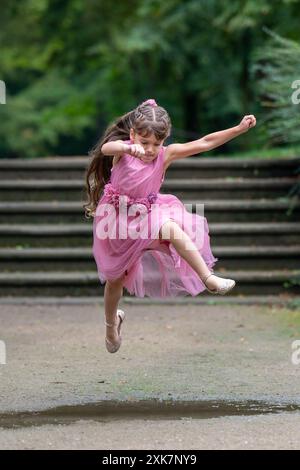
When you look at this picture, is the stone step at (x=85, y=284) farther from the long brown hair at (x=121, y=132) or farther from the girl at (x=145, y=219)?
the girl at (x=145, y=219)

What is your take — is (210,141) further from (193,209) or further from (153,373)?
(193,209)

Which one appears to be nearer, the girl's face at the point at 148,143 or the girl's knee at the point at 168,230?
the girl's knee at the point at 168,230

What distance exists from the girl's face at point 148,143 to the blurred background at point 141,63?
4793 millimetres

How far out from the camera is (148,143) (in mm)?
6121

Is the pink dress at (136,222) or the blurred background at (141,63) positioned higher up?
the blurred background at (141,63)

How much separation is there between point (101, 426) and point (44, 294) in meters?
5.26

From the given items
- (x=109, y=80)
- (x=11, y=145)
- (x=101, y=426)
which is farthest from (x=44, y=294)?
(x=11, y=145)

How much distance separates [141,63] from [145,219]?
15607 millimetres

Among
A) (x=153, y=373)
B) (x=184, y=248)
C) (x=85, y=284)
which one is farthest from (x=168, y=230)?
(x=85, y=284)

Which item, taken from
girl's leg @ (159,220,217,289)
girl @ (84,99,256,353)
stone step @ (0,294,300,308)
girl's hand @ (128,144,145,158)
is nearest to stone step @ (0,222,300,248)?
stone step @ (0,294,300,308)

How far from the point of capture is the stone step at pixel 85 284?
33.8 ft

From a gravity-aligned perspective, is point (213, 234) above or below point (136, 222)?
above

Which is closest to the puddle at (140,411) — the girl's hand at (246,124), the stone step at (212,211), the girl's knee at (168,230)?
the girl's knee at (168,230)

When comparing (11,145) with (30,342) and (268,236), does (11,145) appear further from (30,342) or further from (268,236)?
(30,342)
